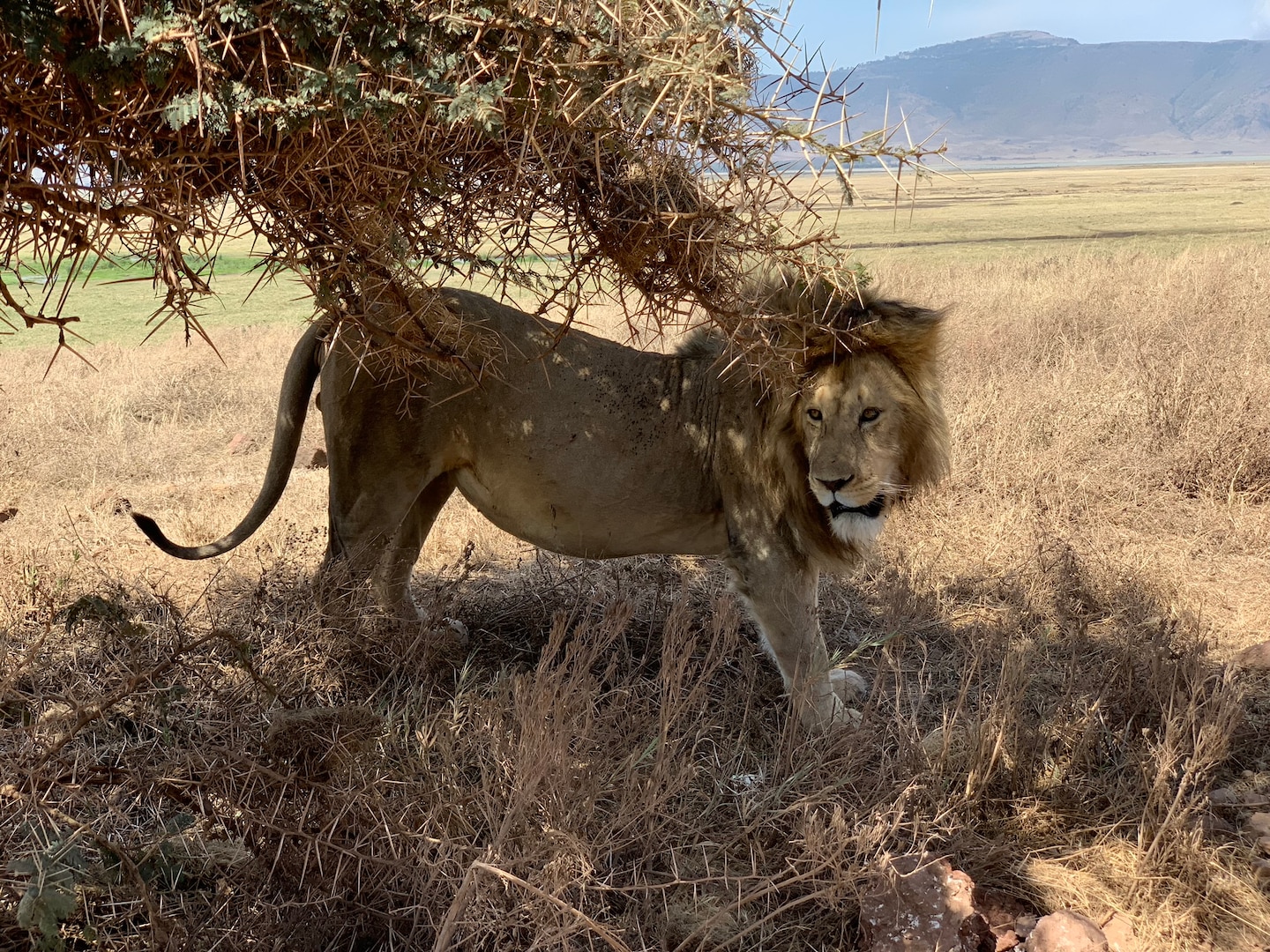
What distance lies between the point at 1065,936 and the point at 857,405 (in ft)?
5.76

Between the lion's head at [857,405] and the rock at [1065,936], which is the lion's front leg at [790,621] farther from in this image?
the rock at [1065,936]

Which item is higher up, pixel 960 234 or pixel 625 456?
pixel 960 234

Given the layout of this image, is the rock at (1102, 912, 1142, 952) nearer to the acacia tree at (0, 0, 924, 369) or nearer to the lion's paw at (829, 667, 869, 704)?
the lion's paw at (829, 667, 869, 704)

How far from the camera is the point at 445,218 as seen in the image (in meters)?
2.85

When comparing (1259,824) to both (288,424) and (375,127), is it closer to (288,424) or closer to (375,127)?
(375,127)

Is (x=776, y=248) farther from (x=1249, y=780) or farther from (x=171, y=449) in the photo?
(x=171, y=449)

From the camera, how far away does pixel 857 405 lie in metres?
3.70

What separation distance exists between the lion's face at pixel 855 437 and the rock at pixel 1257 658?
1854 mm

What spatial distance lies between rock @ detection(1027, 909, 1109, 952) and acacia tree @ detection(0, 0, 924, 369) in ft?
5.88

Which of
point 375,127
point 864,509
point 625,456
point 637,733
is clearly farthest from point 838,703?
point 375,127

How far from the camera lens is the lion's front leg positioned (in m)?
3.93

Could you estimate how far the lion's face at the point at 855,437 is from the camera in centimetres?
364

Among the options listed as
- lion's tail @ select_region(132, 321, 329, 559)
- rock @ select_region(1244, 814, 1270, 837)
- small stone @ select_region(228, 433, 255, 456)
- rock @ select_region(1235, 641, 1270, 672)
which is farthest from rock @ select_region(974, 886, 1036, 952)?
small stone @ select_region(228, 433, 255, 456)

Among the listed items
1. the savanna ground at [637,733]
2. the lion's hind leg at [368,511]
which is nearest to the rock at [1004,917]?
the savanna ground at [637,733]
